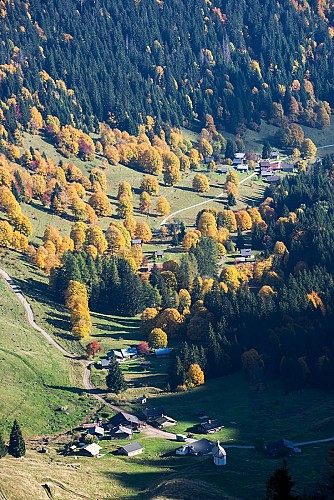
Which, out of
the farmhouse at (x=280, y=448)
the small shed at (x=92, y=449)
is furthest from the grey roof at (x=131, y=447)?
the farmhouse at (x=280, y=448)

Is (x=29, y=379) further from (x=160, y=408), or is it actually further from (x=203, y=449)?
(x=203, y=449)

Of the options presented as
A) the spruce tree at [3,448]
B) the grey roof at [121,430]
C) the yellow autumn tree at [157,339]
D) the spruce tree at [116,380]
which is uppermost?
the yellow autumn tree at [157,339]

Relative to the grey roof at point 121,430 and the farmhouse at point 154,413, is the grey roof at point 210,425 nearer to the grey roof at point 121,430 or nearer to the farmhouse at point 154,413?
the farmhouse at point 154,413

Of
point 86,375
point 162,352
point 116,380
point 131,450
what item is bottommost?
point 131,450

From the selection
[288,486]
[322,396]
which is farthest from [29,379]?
[288,486]

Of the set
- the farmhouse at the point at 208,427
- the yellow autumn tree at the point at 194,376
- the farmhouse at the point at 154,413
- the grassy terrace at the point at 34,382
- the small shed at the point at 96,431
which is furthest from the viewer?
Answer: the yellow autumn tree at the point at 194,376

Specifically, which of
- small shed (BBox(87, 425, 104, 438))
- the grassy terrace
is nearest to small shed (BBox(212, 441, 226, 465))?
small shed (BBox(87, 425, 104, 438))

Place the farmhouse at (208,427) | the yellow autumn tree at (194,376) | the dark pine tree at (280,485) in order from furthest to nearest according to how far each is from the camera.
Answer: the yellow autumn tree at (194,376), the farmhouse at (208,427), the dark pine tree at (280,485)

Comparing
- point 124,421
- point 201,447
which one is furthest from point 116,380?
point 201,447

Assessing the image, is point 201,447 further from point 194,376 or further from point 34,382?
point 34,382
